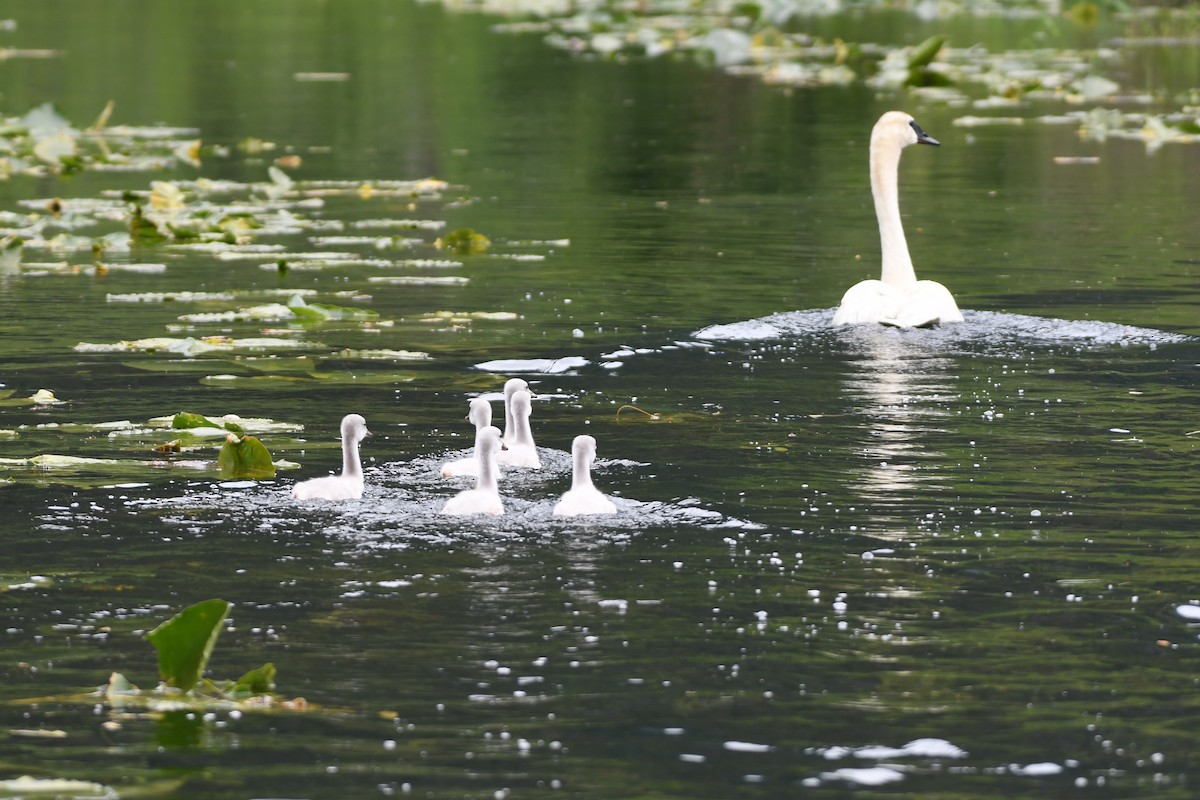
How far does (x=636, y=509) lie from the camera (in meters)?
9.27

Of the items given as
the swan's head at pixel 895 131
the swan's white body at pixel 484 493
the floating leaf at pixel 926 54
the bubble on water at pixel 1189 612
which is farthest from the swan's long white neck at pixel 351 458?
the floating leaf at pixel 926 54

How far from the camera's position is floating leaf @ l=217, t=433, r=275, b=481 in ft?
31.9

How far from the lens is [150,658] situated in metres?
7.35

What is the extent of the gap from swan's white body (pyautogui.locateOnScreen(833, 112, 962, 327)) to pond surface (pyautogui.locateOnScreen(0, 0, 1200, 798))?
15 cm

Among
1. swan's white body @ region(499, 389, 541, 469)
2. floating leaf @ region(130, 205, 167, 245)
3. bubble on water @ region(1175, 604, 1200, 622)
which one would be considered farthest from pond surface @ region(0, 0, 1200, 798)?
floating leaf @ region(130, 205, 167, 245)

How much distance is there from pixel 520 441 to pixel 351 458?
113 cm

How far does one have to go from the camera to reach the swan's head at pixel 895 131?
1587cm

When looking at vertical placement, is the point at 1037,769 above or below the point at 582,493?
below

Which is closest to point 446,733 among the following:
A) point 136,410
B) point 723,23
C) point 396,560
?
point 396,560

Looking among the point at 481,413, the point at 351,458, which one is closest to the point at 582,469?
the point at 351,458

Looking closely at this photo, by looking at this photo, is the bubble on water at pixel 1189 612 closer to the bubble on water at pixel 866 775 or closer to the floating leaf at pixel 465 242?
the bubble on water at pixel 866 775

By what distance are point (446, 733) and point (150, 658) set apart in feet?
4.31

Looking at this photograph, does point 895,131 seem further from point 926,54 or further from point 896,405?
point 926,54

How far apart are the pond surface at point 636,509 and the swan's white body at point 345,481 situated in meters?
0.16
